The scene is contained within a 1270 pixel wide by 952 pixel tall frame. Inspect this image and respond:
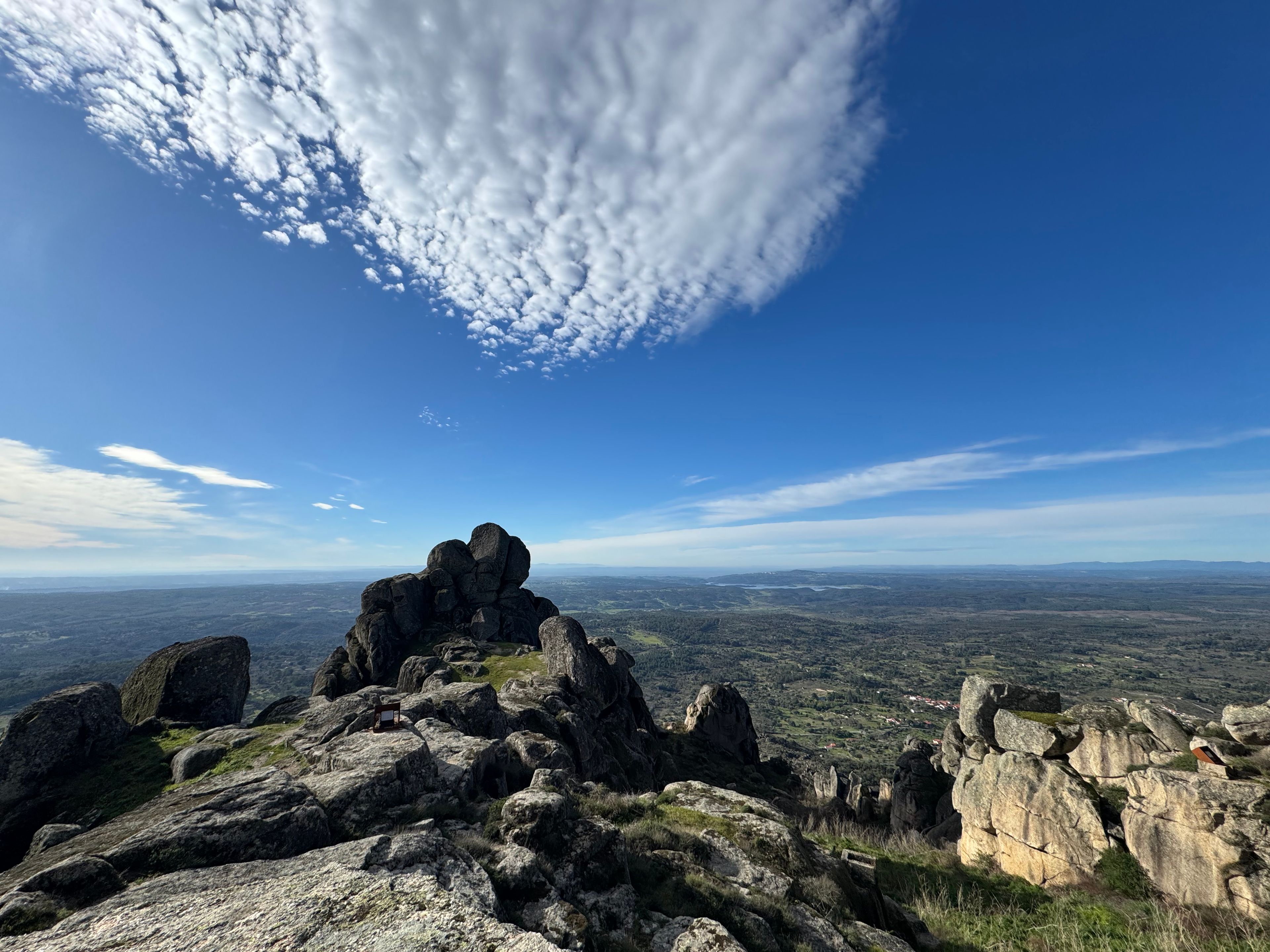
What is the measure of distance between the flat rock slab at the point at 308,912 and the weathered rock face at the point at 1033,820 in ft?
83.8

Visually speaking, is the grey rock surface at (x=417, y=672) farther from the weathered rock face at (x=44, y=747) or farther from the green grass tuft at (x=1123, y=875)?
the green grass tuft at (x=1123, y=875)

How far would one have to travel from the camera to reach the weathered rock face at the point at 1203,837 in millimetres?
15797

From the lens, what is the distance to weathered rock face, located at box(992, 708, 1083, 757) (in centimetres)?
2319

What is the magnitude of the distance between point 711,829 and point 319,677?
53.9 m

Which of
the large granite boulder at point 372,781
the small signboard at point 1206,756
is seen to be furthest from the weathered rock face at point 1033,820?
the large granite boulder at point 372,781

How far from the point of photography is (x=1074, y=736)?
23000 mm

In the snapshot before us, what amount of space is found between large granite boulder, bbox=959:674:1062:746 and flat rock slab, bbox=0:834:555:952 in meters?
30.3

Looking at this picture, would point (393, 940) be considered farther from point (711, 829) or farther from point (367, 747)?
point (711, 829)

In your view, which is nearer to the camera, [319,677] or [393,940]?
[393,940]

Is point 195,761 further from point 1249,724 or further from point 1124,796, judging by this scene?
point 1249,724

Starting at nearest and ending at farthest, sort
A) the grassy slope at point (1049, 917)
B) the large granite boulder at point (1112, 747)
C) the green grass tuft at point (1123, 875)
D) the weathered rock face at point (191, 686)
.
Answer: the grassy slope at point (1049, 917)
the green grass tuft at point (1123, 875)
the large granite boulder at point (1112, 747)
the weathered rock face at point (191, 686)

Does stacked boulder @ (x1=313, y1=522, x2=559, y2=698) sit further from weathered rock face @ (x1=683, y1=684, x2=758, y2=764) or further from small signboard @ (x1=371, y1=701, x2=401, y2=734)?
small signboard @ (x1=371, y1=701, x2=401, y2=734)

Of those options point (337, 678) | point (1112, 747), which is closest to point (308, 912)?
point (1112, 747)

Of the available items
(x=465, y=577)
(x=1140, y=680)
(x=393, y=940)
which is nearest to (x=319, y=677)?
(x=465, y=577)
